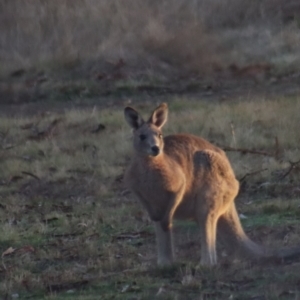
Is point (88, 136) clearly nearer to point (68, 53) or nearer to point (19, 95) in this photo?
point (19, 95)

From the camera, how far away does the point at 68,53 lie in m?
20.7

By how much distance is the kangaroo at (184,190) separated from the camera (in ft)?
22.7

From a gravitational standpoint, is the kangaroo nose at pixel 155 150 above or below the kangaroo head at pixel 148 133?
below

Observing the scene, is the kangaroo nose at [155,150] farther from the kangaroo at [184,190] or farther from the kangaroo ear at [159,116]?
the kangaroo ear at [159,116]

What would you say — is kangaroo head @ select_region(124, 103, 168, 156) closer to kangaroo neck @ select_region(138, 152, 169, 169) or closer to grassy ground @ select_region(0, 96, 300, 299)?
kangaroo neck @ select_region(138, 152, 169, 169)

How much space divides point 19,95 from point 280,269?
13.0 m

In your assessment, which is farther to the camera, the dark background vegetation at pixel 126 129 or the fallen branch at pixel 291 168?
the fallen branch at pixel 291 168

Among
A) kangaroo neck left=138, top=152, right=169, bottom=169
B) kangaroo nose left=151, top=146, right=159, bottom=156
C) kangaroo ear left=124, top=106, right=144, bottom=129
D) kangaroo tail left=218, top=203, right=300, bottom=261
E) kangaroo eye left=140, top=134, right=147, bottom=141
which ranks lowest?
kangaroo tail left=218, top=203, right=300, bottom=261

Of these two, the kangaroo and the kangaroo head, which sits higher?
the kangaroo head

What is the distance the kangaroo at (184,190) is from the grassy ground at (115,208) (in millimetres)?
159

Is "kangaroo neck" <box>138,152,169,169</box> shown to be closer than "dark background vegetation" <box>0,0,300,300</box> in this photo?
No

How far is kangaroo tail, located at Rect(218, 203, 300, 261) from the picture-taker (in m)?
6.82

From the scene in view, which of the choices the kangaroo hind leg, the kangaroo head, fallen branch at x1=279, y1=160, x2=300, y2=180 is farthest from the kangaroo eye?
fallen branch at x1=279, y1=160, x2=300, y2=180

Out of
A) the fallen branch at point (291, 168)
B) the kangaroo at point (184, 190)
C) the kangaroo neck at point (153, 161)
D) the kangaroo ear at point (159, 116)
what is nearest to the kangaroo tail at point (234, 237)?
the kangaroo at point (184, 190)
